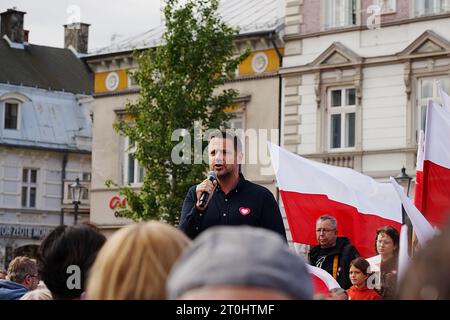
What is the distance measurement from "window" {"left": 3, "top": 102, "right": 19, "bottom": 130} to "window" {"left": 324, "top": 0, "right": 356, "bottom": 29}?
68.9 ft

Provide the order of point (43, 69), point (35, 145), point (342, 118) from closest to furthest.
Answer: point (342, 118)
point (35, 145)
point (43, 69)

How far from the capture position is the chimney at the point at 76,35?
6356cm

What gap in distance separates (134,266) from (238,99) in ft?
102

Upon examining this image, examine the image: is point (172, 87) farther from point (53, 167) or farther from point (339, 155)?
point (53, 167)

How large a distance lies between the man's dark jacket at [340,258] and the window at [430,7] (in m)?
21.6

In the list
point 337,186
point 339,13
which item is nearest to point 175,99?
point 339,13

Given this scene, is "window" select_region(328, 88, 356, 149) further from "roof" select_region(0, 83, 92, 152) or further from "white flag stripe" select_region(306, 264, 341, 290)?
"white flag stripe" select_region(306, 264, 341, 290)

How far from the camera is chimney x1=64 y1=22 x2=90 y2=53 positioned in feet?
209

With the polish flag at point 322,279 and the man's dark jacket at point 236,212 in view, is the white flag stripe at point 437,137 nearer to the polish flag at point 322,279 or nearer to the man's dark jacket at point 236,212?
the polish flag at point 322,279

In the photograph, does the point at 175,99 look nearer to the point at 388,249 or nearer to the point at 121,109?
the point at 121,109

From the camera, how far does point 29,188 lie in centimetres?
4994

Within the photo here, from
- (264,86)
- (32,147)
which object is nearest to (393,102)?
(264,86)

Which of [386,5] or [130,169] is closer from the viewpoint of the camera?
[386,5]

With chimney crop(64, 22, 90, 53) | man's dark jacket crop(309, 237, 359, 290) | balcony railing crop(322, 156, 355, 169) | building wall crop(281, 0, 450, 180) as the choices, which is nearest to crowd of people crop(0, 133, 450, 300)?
man's dark jacket crop(309, 237, 359, 290)
